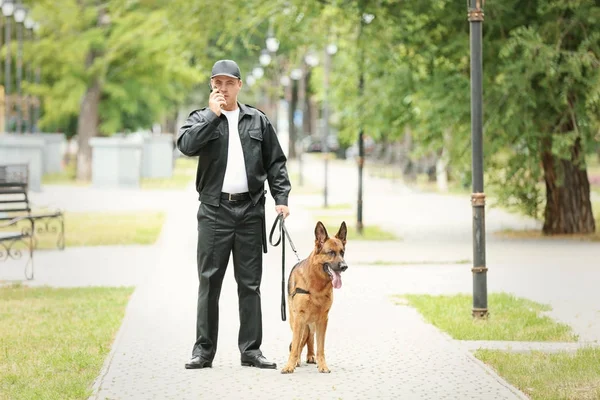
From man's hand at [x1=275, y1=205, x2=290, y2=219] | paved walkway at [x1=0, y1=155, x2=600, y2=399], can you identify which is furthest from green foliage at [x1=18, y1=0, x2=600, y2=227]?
man's hand at [x1=275, y1=205, x2=290, y2=219]

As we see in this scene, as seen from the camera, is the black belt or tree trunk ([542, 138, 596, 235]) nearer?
the black belt

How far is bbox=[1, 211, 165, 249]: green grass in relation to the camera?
2003cm

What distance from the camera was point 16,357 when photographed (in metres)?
9.38

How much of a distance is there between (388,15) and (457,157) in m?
2.57

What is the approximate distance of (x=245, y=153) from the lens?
8.66 metres

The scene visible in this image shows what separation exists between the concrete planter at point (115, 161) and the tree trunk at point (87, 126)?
16.4ft

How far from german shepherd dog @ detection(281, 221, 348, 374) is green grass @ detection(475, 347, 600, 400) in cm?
129

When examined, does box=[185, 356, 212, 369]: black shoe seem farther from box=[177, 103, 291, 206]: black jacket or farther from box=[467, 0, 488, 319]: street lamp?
box=[467, 0, 488, 319]: street lamp

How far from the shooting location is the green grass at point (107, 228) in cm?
2003

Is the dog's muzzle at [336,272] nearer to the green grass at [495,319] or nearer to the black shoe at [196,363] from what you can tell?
the black shoe at [196,363]

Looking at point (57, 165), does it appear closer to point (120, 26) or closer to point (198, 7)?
point (120, 26)

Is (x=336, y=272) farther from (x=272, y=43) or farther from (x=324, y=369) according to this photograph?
(x=272, y=43)

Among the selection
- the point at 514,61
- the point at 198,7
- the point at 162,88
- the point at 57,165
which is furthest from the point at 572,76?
the point at 57,165

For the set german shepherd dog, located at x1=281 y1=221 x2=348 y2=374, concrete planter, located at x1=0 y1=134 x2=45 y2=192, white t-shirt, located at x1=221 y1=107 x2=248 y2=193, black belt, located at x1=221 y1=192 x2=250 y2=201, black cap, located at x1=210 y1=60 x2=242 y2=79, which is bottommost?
german shepherd dog, located at x1=281 y1=221 x2=348 y2=374
